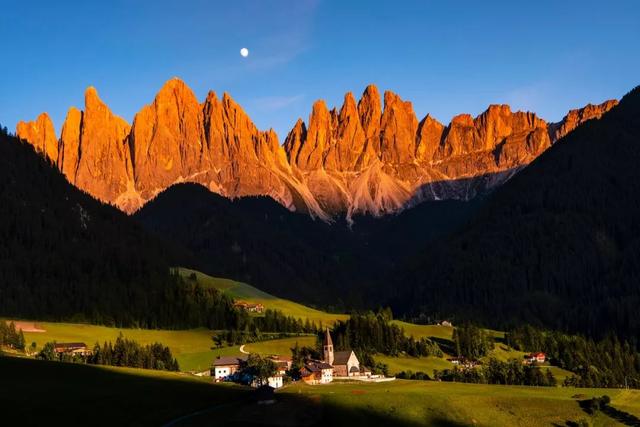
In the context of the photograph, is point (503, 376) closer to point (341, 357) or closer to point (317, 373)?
point (341, 357)

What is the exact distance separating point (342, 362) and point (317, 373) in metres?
15.0

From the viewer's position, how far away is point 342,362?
178 m

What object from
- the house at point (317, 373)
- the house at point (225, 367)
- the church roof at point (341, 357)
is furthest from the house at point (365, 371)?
the house at point (225, 367)

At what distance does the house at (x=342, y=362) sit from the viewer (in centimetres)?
17490

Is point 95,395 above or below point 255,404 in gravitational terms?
above

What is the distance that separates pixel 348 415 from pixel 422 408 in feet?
42.2

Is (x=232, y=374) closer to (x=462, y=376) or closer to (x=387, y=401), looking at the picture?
(x=462, y=376)

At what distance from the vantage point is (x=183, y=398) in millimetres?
105562

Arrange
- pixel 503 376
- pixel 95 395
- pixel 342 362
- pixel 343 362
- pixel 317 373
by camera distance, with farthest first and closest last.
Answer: pixel 503 376
pixel 342 362
pixel 343 362
pixel 317 373
pixel 95 395

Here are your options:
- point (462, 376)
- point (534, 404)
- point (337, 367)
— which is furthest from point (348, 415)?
point (462, 376)

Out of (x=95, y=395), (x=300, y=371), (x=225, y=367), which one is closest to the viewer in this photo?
(x=95, y=395)

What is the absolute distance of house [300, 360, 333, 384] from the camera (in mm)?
159625

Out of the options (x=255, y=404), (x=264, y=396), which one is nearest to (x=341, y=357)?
(x=264, y=396)

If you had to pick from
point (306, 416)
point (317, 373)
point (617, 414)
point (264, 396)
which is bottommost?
point (617, 414)
